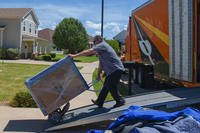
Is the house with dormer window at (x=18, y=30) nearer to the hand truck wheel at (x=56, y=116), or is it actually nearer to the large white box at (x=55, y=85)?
the large white box at (x=55, y=85)

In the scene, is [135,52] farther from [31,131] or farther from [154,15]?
[31,131]

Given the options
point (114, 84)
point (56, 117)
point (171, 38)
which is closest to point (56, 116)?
point (56, 117)

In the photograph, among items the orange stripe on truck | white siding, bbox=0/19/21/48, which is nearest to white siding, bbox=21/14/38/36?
white siding, bbox=0/19/21/48

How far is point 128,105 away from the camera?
8.93 metres

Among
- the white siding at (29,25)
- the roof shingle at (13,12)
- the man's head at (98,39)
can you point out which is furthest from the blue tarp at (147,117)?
the white siding at (29,25)

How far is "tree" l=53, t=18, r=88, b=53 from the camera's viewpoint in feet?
176

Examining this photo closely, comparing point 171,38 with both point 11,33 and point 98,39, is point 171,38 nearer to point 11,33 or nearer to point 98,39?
point 98,39

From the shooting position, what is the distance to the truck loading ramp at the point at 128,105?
8.42 m

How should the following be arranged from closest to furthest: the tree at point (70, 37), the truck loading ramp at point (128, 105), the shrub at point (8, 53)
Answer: the truck loading ramp at point (128, 105) → the shrub at point (8, 53) → the tree at point (70, 37)

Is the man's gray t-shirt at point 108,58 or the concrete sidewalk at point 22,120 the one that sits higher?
the man's gray t-shirt at point 108,58

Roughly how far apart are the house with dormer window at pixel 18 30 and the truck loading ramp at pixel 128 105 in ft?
140

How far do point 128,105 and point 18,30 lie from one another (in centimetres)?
4408

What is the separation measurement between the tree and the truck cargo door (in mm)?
42496

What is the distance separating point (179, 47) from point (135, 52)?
26.3ft
